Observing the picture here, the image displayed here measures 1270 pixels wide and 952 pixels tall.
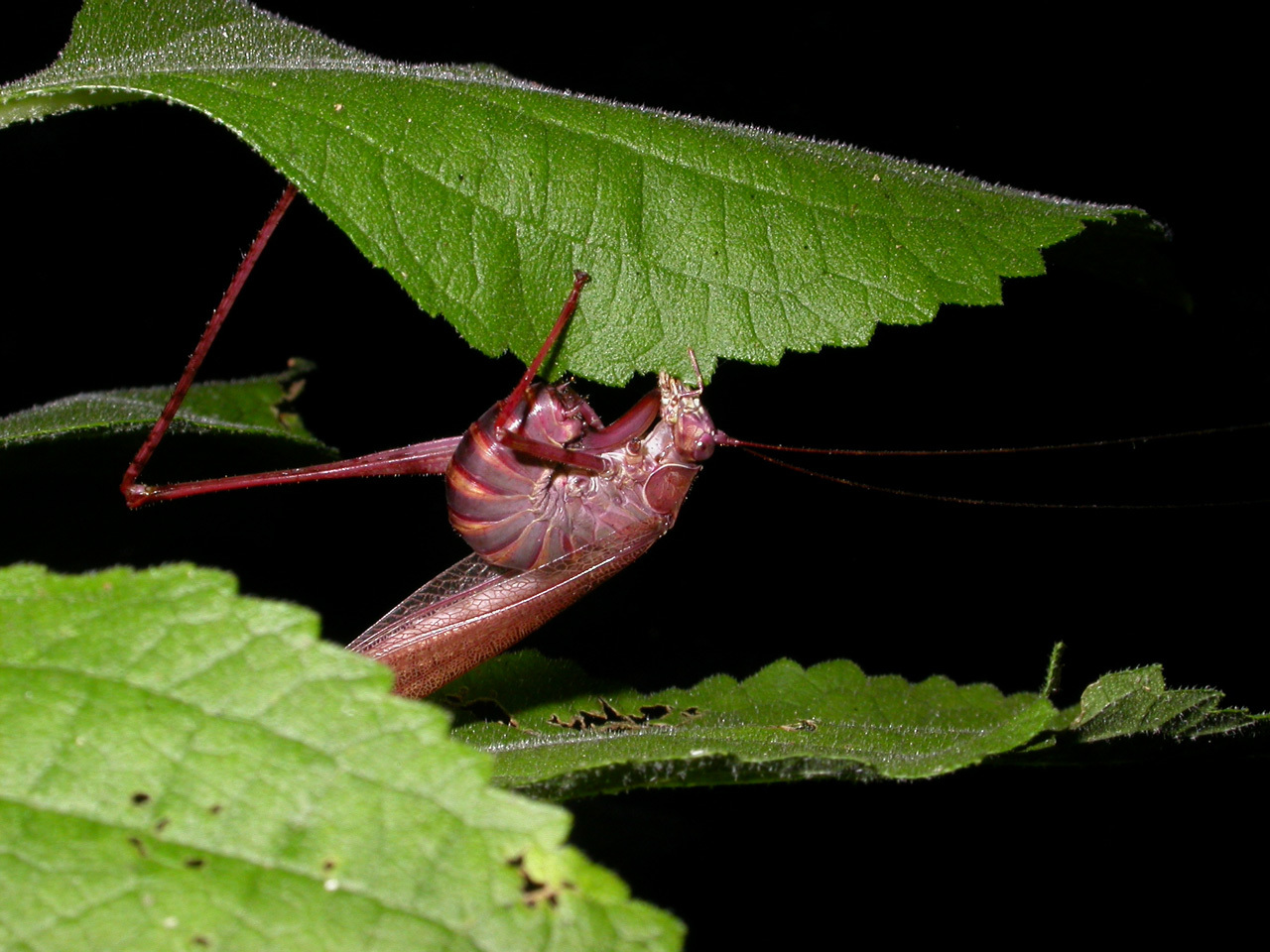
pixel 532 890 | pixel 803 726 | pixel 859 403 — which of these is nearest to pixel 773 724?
pixel 803 726

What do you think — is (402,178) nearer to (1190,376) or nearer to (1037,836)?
(1037,836)

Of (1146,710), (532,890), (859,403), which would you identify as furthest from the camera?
(859,403)

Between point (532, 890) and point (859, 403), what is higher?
point (859, 403)

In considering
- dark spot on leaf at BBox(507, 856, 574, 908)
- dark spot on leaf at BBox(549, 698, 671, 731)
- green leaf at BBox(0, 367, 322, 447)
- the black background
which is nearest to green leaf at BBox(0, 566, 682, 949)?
dark spot on leaf at BBox(507, 856, 574, 908)

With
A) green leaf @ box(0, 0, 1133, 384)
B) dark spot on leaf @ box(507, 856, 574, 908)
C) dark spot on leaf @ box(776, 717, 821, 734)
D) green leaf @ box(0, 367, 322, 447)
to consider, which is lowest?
dark spot on leaf @ box(776, 717, 821, 734)

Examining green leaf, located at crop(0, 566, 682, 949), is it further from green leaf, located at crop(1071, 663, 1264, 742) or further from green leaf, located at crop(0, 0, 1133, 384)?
green leaf, located at crop(1071, 663, 1264, 742)

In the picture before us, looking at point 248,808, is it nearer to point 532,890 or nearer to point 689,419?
point 532,890

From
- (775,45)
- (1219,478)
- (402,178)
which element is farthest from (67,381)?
(1219,478)
